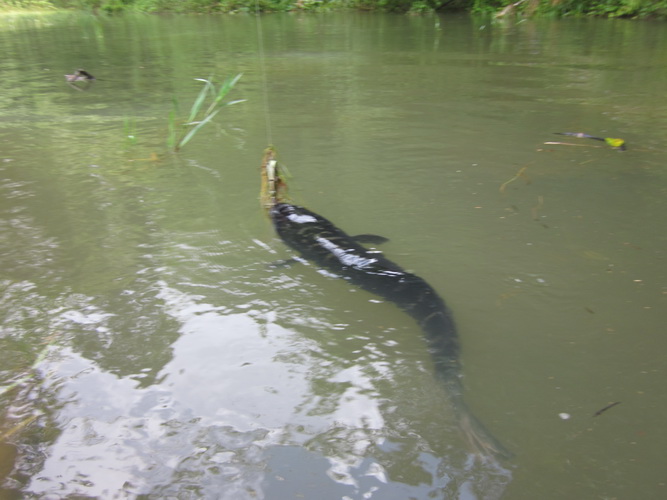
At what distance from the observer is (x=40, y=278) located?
328cm

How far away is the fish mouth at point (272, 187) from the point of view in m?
4.02

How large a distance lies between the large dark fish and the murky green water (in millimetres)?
65

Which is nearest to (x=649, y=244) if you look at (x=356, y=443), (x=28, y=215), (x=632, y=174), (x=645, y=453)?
(x=632, y=174)

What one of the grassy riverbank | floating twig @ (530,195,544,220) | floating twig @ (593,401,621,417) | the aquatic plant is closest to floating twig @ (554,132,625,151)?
floating twig @ (530,195,544,220)

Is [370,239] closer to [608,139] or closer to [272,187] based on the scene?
[272,187]

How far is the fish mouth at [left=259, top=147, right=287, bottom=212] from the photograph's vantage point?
402 cm

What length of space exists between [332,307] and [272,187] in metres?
1.36

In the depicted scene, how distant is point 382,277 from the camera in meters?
3.01

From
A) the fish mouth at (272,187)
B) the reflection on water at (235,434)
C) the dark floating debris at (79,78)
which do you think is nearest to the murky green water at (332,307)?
the reflection on water at (235,434)

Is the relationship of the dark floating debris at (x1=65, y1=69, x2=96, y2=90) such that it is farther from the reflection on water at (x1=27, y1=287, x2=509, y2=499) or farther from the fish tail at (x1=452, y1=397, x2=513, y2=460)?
the fish tail at (x1=452, y1=397, x2=513, y2=460)

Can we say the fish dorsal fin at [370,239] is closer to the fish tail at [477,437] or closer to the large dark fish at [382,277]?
the large dark fish at [382,277]

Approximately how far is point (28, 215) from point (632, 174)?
4424 millimetres

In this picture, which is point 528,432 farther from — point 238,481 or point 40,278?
point 40,278

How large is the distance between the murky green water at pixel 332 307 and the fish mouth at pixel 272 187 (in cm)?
15
